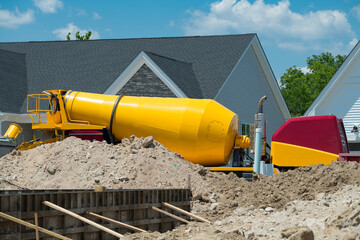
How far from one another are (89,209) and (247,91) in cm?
1770

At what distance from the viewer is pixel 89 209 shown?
10.2 metres

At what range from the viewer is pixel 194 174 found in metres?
14.4

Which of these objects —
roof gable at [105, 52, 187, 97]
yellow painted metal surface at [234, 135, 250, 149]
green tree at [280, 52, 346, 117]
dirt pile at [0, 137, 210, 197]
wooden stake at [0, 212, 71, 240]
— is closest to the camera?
wooden stake at [0, 212, 71, 240]

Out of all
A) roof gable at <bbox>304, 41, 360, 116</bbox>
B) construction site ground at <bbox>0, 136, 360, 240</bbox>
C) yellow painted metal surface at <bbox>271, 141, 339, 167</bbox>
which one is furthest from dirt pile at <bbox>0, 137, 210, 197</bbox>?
roof gable at <bbox>304, 41, 360, 116</bbox>

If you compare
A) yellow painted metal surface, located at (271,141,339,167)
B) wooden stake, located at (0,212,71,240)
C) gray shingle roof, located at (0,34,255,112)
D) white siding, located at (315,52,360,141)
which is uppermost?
gray shingle roof, located at (0,34,255,112)

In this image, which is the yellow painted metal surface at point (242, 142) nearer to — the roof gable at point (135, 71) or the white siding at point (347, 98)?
the roof gable at point (135, 71)

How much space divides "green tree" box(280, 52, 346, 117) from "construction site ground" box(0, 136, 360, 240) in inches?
1677

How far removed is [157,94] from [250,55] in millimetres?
6852

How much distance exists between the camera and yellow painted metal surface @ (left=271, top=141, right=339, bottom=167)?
46.9 ft

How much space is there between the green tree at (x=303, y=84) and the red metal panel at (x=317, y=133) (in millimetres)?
41885

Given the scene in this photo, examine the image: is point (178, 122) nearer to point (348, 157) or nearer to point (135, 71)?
point (348, 157)

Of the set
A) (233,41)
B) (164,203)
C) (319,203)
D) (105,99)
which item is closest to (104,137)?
(105,99)

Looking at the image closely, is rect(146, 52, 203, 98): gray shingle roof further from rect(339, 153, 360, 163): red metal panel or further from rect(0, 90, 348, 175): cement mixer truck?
rect(339, 153, 360, 163): red metal panel

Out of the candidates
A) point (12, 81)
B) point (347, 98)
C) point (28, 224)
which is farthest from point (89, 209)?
point (12, 81)
